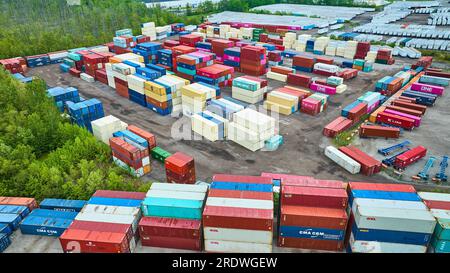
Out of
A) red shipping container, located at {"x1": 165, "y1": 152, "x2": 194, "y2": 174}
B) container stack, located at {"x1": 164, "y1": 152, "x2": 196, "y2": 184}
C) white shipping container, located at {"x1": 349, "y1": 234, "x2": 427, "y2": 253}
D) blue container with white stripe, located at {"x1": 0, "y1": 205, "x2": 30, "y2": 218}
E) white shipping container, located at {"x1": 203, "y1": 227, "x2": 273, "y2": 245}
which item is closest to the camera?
white shipping container, located at {"x1": 349, "y1": 234, "x2": 427, "y2": 253}

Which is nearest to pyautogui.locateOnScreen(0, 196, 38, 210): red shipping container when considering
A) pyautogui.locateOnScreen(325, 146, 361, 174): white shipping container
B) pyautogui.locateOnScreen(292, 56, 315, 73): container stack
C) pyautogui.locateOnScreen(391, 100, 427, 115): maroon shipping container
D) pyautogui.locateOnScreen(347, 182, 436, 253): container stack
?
pyautogui.locateOnScreen(347, 182, 436, 253): container stack

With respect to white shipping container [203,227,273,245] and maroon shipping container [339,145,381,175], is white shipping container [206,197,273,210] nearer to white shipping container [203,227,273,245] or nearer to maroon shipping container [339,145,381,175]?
white shipping container [203,227,273,245]

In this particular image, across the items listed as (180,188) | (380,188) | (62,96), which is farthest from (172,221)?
Result: (62,96)

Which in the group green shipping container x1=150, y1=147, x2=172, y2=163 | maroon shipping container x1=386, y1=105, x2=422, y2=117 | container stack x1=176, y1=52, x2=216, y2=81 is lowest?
green shipping container x1=150, y1=147, x2=172, y2=163

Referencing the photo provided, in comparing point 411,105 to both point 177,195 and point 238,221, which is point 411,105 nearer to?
point 238,221

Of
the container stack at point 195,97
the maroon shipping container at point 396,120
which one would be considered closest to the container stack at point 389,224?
the maroon shipping container at point 396,120

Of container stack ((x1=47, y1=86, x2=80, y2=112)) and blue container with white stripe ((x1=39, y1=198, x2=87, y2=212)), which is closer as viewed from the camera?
blue container with white stripe ((x1=39, y1=198, x2=87, y2=212))
